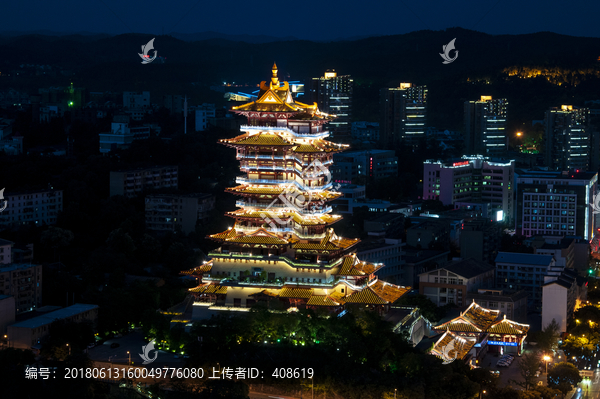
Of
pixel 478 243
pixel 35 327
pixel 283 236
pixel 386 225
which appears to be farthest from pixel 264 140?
pixel 478 243

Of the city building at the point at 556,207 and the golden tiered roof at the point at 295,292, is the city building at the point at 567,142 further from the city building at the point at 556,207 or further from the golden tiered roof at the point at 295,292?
the golden tiered roof at the point at 295,292

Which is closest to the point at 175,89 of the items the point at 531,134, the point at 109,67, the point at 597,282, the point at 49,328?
the point at 109,67

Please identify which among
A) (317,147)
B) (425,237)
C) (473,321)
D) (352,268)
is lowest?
(473,321)

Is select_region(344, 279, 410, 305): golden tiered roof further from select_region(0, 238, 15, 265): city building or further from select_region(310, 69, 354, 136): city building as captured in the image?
select_region(310, 69, 354, 136): city building

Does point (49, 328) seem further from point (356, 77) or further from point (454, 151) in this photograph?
point (356, 77)

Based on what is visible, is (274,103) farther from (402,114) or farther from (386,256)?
(402,114)

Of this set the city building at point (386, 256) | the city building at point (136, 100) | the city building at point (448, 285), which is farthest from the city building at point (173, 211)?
→ the city building at point (136, 100)
